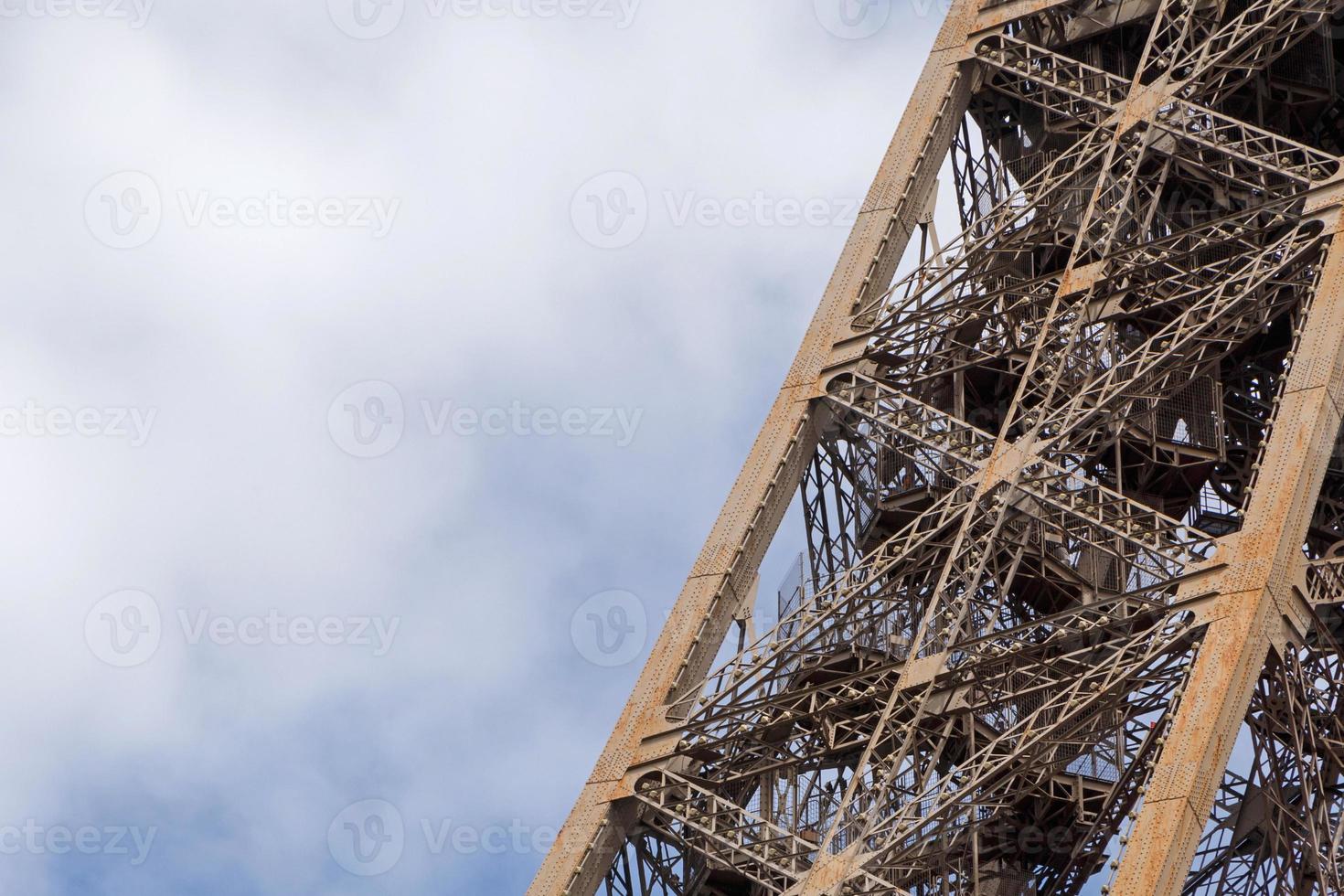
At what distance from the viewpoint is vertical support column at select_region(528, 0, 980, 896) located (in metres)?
28.6

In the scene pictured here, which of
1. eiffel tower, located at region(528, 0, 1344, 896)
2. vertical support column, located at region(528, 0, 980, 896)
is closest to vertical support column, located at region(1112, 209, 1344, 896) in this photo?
eiffel tower, located at region(528, 0, 1344, 896)

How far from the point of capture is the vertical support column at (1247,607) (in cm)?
2455

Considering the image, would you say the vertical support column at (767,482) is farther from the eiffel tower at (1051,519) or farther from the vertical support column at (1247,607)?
the vertical support column at (1247,607)

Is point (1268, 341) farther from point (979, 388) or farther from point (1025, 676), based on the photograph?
point (1025, 676)

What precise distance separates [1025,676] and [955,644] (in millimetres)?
791

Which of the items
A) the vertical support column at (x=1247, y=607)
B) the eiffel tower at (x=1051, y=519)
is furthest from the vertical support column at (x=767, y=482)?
the vertical support column at (x=1247, y=607)

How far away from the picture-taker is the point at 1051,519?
29391 millimetres

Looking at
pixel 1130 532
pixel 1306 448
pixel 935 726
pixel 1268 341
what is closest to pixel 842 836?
pixel 935 726

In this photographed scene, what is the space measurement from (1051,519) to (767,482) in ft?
10.0

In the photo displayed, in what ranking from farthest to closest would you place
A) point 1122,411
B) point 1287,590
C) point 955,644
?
point 1122,411, point 955,644, point 1287,590

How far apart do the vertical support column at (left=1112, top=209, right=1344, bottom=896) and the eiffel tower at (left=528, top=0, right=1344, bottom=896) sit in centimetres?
4

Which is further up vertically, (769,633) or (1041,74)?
(1041,74)

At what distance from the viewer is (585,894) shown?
1110 inches

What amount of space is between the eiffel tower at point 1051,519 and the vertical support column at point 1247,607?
0.12 feet
